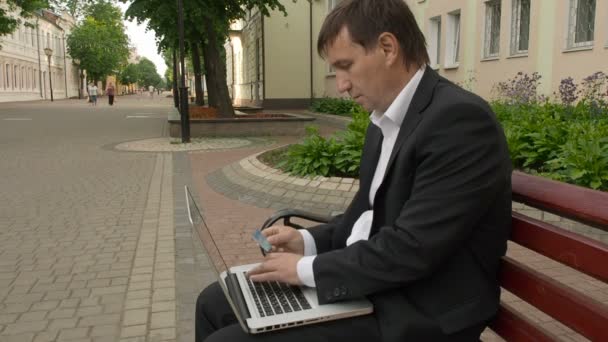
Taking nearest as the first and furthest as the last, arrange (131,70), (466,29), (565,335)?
(565,335)
(466,29)
(131,70)

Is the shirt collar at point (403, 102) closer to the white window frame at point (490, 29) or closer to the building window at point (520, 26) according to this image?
the building window at point (520, 26)

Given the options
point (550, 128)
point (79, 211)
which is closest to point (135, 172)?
point (79, 211)

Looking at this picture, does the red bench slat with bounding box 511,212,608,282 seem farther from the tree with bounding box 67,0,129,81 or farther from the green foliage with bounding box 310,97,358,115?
the tree with bounding box 67,0,129,81

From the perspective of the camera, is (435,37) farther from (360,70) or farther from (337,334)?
(337,334)

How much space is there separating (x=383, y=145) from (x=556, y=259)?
65cm

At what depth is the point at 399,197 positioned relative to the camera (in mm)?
1828

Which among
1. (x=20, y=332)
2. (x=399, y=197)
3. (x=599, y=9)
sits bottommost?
(x=20, y=332)

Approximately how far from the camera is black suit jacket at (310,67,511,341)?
65.7 inches

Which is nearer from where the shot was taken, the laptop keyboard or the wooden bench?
the wooden bench

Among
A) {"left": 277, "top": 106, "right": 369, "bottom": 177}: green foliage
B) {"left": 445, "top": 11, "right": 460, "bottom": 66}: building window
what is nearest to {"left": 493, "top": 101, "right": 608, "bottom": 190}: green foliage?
{"left": 277, "top": 106, "right": 369, "bottom": 177}: green foliage

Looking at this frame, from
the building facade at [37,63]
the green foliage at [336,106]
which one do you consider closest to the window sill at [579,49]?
the green foliage at [336,106]

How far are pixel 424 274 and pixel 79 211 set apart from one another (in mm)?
5719

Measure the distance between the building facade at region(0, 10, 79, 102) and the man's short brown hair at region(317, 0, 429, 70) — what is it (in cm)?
4262

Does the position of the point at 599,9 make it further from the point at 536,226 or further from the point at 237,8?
the point at 536,226
